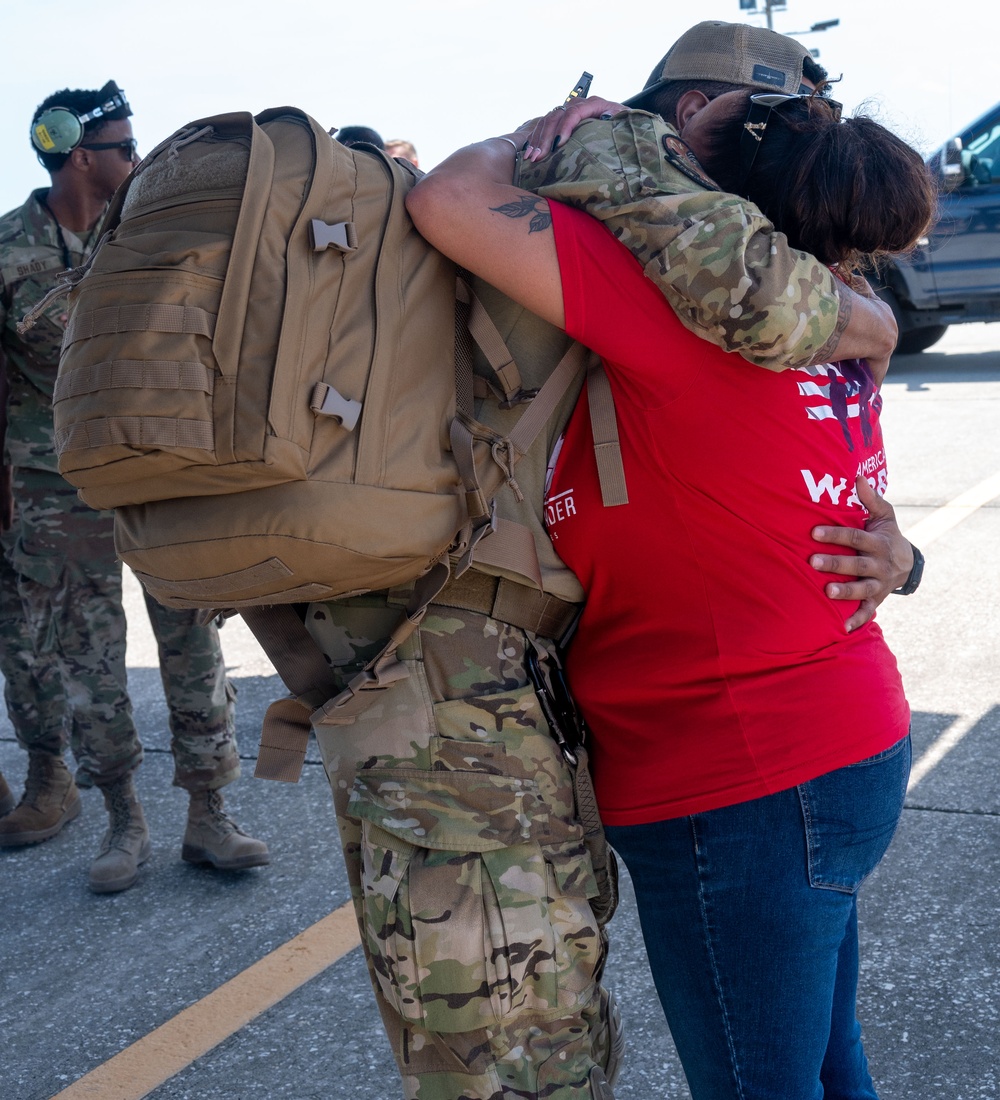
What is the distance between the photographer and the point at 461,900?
146 centimetres

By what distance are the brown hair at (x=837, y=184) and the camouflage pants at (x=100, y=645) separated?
258 centimetres

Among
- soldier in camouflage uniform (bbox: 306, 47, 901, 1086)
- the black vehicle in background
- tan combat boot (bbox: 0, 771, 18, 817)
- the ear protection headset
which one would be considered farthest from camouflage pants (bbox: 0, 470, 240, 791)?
the black vehicle in background

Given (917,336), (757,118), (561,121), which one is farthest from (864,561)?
(917,336)

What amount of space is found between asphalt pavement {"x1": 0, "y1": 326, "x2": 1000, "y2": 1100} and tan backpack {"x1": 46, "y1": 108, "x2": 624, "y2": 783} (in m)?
1.57

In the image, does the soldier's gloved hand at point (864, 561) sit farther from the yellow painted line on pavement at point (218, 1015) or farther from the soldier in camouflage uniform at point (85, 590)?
the soldier in camouflage uniform at point (85, 590)

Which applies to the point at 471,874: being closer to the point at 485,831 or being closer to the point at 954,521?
the point at 485,831

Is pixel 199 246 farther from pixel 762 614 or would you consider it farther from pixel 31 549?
pixel 31 549

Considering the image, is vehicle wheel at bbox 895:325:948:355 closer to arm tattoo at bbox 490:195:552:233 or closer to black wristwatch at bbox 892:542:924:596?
black wristwatch at bbox 892:542:924:596

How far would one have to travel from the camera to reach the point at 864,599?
1542 millimetres

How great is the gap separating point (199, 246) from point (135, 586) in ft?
19.7

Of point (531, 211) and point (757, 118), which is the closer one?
point (531, 211)

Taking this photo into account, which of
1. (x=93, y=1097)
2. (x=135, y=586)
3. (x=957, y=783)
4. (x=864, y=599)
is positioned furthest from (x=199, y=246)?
(x=135, y=586)

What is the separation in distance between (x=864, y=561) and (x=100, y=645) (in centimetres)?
287

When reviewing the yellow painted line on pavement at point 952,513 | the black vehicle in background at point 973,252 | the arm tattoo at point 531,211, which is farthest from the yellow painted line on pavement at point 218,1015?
the black vehicle in background at point 973,252
